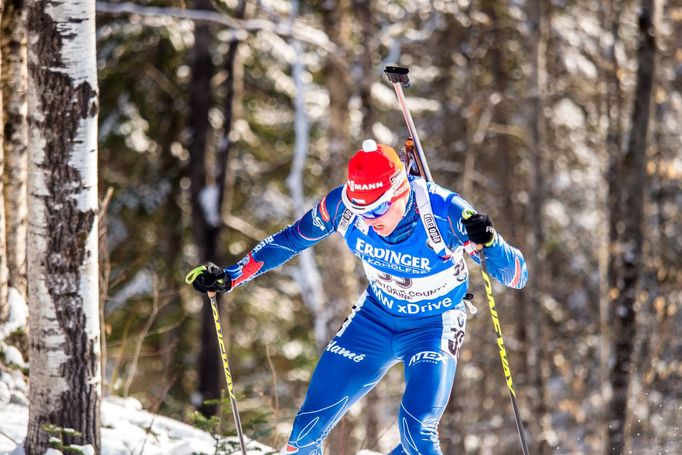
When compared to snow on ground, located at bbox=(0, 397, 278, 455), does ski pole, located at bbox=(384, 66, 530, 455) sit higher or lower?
higher

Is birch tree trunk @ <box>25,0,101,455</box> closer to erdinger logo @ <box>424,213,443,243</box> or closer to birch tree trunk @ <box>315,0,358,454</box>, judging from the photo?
erdinger logo @ <box>424,213,443,243</box>

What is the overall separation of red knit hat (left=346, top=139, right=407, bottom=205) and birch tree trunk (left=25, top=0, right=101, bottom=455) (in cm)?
153

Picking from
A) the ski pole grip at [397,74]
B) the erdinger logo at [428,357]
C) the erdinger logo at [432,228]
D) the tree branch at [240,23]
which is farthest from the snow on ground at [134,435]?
the tree branch at [240,23]

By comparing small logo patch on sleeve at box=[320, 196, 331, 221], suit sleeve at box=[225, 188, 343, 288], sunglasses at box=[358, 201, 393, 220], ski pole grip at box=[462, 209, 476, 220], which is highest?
ski pole grip at box=[462, 209, 476, 220]

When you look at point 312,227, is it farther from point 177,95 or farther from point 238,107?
point 177,95

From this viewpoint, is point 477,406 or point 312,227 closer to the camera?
point 312,227

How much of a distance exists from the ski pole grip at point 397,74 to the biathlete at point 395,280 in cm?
88

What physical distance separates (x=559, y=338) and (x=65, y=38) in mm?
14819

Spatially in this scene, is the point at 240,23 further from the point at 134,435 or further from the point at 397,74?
the point at 134,435

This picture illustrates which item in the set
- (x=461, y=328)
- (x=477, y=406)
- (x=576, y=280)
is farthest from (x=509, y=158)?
(x=461, y=328)

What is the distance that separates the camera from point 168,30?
1386cm

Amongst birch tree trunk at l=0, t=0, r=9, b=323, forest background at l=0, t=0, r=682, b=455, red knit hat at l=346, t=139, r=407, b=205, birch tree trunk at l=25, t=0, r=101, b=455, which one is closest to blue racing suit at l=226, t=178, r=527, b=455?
red knit hat at l=346, t=139, r=407, b=205

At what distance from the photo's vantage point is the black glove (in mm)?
4434

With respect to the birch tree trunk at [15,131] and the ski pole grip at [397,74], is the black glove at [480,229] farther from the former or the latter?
the birch tree trunk at [15,131]
